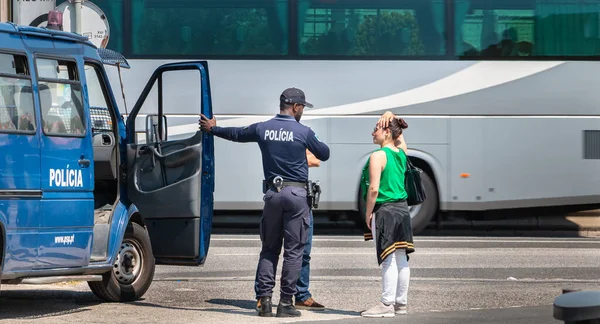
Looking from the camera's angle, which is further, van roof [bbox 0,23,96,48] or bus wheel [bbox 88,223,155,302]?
bus wheel [bbox 88,223,155,302]

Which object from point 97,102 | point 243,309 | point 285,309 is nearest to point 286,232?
point 285,309

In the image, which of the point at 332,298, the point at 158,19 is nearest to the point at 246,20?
the point at 158,19

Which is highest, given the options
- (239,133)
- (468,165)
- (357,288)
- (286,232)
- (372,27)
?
(372,27)

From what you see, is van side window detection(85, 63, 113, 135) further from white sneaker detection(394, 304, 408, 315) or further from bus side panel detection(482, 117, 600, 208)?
bus side panel detection(482, 117, 600, 208)

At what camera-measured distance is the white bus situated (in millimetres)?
17453

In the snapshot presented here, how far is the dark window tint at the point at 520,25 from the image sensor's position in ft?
57.9

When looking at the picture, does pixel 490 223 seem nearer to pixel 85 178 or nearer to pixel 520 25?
pixel 520 25

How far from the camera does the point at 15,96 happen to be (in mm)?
8125

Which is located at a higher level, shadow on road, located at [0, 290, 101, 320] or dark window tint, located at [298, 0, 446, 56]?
dark window tint, located at [298, 0, 446, 56]

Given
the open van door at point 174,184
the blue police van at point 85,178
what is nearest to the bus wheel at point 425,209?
the blue police van at point 85,178

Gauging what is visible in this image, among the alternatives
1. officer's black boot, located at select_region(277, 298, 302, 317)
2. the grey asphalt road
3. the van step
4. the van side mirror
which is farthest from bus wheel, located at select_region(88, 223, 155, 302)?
officer's black boot, located at select_region(277, 298, 302, 317)

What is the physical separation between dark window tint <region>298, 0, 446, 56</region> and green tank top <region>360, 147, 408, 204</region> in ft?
30.0

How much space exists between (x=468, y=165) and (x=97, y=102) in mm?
9404

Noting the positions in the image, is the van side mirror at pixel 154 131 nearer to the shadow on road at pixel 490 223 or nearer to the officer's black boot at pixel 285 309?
the officer's black boot at pixel 285 309
